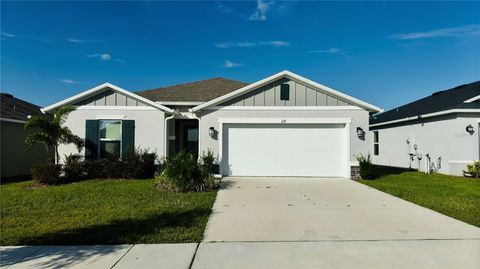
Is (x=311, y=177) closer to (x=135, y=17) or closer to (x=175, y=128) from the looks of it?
(x=175, y=128)

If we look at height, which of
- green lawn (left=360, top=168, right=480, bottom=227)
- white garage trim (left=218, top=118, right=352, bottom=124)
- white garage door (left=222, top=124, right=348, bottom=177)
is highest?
white garage trim (left=218, top=118, right=352, bottom=124)

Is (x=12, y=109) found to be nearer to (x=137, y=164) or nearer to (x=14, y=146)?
(x=14, y=146)

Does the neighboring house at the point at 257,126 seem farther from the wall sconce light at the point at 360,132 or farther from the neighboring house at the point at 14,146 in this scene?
the neighboring house at the point at 14,146

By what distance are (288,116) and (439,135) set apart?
24.0ft

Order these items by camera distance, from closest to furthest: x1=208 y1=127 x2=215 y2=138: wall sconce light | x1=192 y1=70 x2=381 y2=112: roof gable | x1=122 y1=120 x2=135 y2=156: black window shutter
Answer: x1=192 y1=70 x2=381 y2=112: roof gable < x1=208 y1=127 x2=215 y2=138: wall sconce light < x1=122 y1=120 x2=135 y2=156: black window shutter

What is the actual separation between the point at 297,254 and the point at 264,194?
4.76 m

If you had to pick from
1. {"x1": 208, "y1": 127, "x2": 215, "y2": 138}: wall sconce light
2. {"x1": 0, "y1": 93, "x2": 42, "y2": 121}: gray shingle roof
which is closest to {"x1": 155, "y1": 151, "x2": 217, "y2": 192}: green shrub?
{"x1": 208, "y1": 127, "x2": 215, "y2": 138}: wall sconce light

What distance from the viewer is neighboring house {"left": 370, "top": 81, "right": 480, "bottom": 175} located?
13.6 metres

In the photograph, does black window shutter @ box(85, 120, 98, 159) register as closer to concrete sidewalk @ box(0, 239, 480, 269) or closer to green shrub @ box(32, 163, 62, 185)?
green shrub @ box(32, 163, 62, 185)

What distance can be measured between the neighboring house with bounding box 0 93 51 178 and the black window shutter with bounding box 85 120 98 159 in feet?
11.2

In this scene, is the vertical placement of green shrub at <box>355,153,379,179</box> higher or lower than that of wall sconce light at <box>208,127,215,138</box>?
lower

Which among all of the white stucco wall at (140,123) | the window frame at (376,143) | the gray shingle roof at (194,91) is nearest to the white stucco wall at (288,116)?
the white stucco wall at (140,123)

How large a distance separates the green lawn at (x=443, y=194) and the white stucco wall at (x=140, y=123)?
8105 mm

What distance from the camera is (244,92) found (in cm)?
1310
